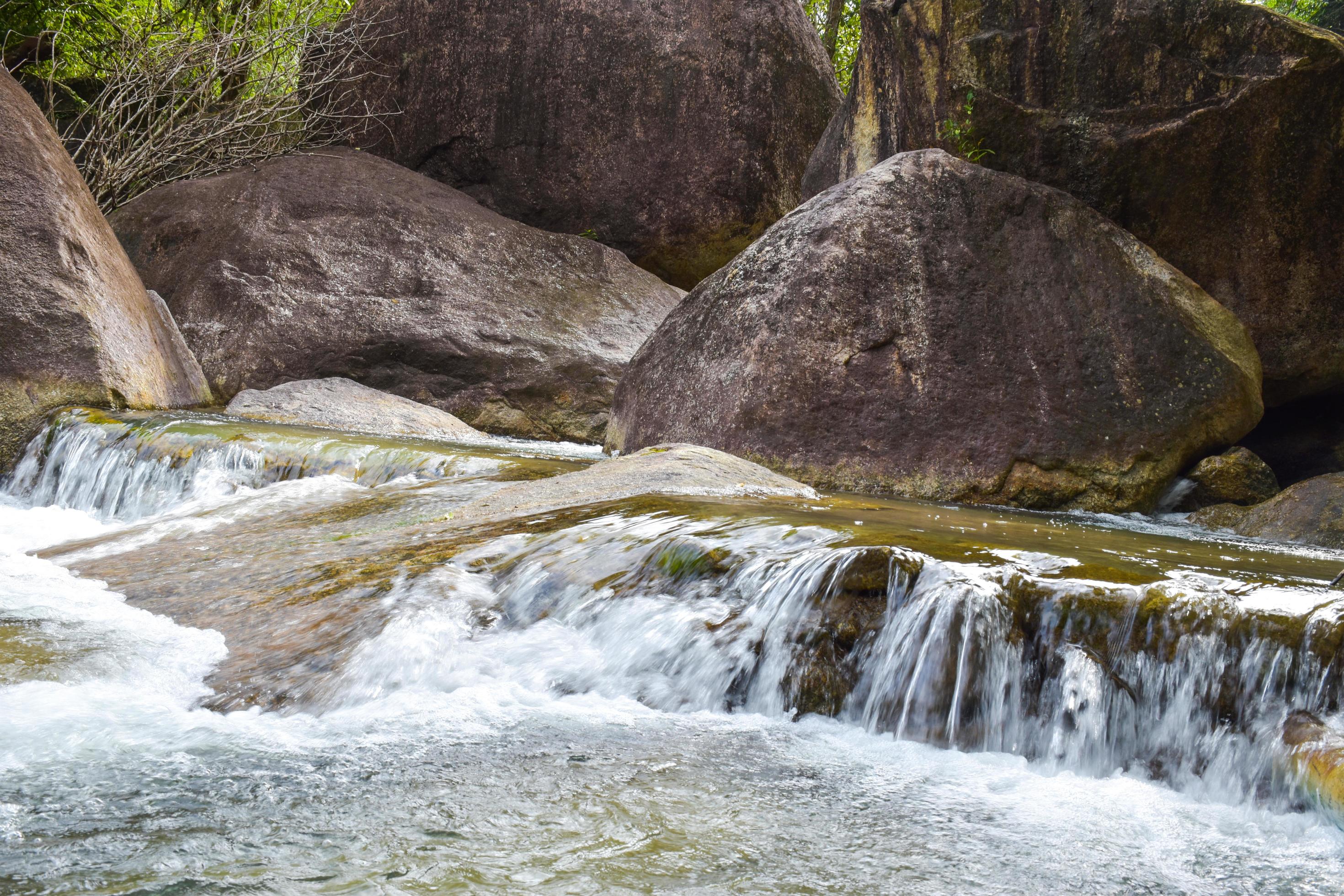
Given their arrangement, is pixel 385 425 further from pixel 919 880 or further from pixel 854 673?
pixel 919 880

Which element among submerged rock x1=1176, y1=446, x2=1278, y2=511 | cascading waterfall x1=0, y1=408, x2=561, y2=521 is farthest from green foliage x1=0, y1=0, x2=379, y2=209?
submerged rock x1=1176, y1=446, x2=1278, y2=511

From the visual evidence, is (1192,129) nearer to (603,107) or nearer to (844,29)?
(603,107)

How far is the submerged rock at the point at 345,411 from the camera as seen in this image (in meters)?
7.45

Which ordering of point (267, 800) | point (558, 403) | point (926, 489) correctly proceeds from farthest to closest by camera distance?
point (558, 403)
point (926, 489)
point (267, 800)

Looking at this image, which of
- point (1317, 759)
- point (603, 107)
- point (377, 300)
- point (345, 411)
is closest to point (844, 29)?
point (603, 107)

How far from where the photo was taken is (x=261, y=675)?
2830 mm

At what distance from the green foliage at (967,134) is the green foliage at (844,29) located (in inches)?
505

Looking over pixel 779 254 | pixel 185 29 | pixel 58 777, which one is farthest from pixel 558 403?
pixel 58 777

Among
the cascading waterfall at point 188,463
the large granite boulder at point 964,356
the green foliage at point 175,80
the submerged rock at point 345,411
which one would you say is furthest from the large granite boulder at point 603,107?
the cascading waterfall at point 188,463

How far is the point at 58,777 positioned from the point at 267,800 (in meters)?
0.43

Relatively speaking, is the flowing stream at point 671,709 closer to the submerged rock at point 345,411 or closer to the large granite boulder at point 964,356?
the large granite boulder at point 964,356

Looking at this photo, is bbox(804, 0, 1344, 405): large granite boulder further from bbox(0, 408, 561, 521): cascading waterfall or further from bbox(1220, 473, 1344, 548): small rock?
bbox(0, 408, 561, 521): cascading waterfall

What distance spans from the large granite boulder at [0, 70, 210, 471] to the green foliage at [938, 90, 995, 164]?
5.36 m

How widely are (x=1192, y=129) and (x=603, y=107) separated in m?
5.87
